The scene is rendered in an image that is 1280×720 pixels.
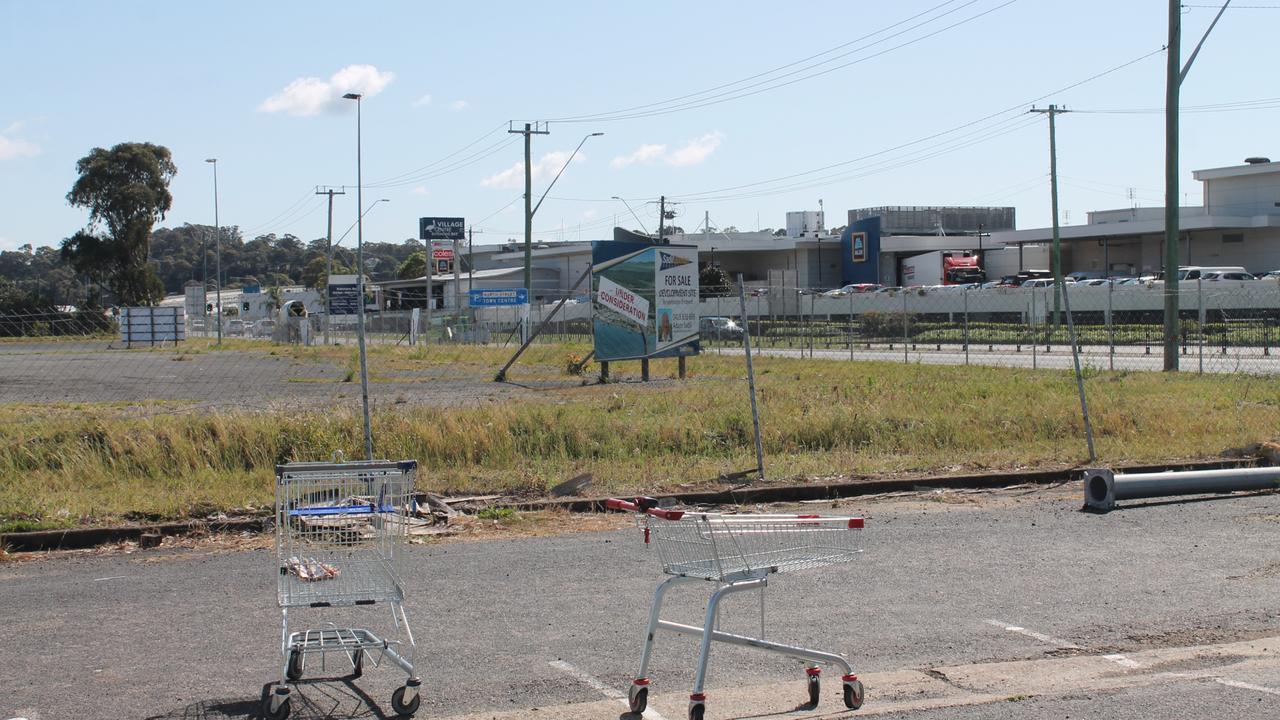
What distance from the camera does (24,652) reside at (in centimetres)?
646

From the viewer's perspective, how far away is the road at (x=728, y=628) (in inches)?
222

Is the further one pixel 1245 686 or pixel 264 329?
pixel 264 329

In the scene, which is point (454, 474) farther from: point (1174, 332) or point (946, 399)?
point (1174, 332)

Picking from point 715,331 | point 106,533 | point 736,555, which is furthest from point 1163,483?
point 715,331

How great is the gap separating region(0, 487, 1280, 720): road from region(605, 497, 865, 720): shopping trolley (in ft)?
0.86

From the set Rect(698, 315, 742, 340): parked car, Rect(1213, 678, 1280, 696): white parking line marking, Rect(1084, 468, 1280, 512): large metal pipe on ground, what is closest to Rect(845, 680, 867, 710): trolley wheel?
Rect(1213, 678, 1280, 696): white parking line marking

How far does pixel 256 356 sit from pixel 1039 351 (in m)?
25.0

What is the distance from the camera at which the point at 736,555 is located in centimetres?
541

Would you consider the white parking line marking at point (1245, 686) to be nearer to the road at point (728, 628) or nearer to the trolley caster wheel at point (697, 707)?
the road at point (728, 628)

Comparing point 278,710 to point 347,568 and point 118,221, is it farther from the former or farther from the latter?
point 118,221

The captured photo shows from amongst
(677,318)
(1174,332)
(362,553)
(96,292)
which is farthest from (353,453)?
(96,292)

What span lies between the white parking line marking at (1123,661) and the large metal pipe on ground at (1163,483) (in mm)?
4724

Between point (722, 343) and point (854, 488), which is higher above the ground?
point (722, 343)

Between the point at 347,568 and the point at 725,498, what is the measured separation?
5.78 metres
